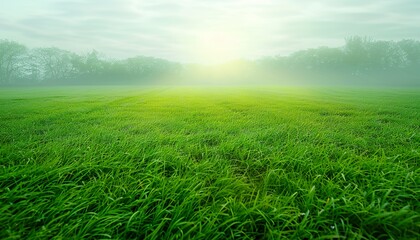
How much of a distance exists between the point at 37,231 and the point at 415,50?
11515cm

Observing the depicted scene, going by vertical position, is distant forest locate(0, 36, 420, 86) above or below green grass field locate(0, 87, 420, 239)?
above

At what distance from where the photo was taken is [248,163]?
3.47 meters

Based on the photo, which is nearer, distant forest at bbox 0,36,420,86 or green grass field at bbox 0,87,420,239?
green grass field at bbox 0,87,420,239

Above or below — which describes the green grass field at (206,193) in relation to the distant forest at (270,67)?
below

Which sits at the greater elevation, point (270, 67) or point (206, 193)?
point (270, 67)

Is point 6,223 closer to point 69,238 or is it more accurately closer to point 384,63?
point 69,238

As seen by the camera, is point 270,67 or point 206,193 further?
point 270,67

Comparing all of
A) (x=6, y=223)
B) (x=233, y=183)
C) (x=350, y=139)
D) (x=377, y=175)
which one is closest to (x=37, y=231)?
(x=6, y=223)

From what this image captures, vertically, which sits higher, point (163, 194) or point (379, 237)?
point (163, 194)

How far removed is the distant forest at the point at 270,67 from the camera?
→ 75062 mm

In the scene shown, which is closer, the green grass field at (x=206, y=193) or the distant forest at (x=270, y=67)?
the green grass field at (x=206, y=193)

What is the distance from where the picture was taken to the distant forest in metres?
75.1

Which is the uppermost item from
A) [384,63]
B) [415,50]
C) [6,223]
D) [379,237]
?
[415,50]

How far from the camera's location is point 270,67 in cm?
9019
